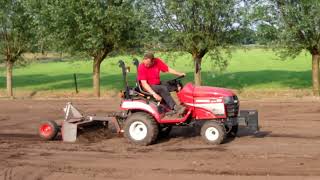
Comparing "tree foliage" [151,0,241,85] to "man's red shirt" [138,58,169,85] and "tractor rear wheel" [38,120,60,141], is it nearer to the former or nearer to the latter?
"tractor rear wheel" [38,120,60,141]

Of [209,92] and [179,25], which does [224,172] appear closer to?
[209,92]

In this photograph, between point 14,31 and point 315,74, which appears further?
point 14,31

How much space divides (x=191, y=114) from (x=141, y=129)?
1051 millimetres

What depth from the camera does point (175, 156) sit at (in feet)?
Result: 32.4

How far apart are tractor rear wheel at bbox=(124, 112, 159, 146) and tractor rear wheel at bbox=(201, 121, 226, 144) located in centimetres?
95

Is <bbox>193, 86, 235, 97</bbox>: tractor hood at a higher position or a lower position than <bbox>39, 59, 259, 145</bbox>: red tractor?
higher

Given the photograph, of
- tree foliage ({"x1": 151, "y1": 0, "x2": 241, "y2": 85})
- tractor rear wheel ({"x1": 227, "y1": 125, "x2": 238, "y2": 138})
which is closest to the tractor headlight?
tractor rear wheel ({"x1": 227, "y1": 125, "x2": 238, "y2": 138})

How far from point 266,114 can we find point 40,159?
Answer: 26.1 feet

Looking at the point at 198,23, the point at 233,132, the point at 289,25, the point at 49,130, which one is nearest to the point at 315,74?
the point at 289,25

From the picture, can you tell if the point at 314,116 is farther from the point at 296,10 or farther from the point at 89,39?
the point at 89,39

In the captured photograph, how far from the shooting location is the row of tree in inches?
911

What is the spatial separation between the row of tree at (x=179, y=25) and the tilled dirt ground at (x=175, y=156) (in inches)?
381

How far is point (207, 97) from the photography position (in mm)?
10891

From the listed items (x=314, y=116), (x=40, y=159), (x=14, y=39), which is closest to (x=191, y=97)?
(x=40, y=159)
